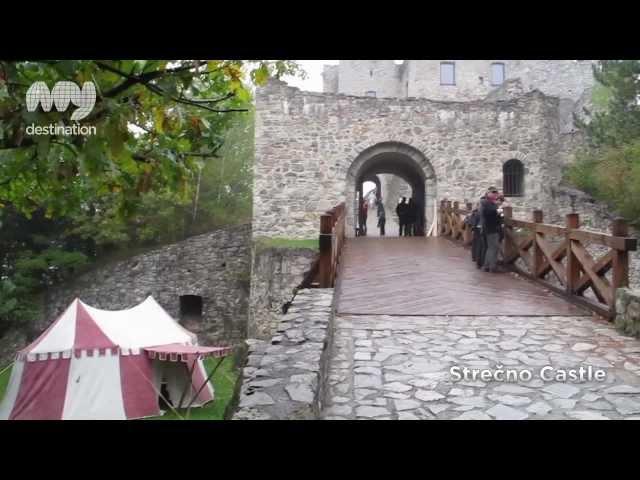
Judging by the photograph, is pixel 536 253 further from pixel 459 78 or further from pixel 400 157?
pixel 459 78

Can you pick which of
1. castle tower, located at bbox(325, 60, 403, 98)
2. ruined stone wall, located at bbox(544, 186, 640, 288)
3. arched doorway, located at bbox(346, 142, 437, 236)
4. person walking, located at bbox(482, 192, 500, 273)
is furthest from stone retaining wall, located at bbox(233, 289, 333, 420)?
castle tower, located at bbox(325, 60, 403, 98)

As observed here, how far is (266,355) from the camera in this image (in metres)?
3.38

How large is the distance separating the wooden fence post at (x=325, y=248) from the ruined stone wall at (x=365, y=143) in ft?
23.9

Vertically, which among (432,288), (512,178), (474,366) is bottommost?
(474,366)

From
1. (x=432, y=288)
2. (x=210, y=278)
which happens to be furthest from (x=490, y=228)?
(x=210, y=278)

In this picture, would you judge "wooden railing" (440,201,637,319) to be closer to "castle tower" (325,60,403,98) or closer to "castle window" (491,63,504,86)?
"castle window" (491,63,504,86)

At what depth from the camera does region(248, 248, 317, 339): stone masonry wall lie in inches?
470

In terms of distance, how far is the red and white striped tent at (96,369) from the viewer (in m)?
7.66

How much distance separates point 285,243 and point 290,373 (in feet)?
31.0

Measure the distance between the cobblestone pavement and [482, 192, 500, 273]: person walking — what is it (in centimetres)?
250

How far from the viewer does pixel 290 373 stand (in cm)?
302

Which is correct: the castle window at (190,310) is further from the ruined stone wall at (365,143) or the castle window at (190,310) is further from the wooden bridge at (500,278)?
the wooden bridge at (500,278)
